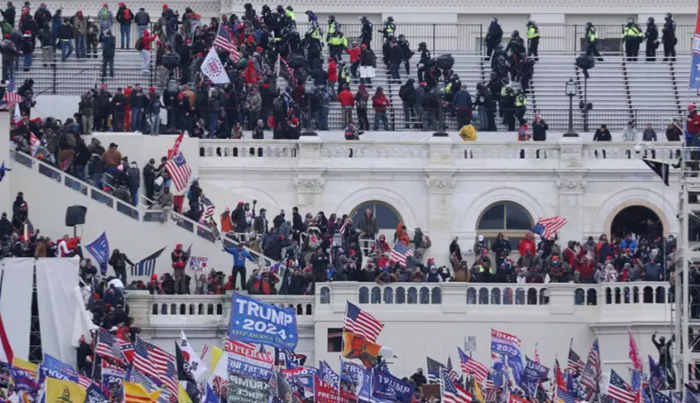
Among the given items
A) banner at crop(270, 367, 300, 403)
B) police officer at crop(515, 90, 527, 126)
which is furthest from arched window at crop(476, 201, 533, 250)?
banner at crop(270, 367, 300, 403)

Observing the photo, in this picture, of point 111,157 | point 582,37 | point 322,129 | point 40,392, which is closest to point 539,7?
point 582,37

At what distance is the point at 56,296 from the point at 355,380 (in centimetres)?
1389

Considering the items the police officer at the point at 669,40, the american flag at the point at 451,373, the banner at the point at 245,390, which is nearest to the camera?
the banner at the point at 245,390

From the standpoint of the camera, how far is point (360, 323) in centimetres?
9306

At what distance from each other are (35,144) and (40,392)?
71.0ft

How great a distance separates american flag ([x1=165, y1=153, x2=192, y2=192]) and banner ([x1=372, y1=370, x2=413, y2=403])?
21925 millimetres

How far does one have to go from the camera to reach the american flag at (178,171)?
107m

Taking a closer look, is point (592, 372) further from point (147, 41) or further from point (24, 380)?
point (147, 41)

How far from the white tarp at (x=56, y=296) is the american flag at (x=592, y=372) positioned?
14290 mm

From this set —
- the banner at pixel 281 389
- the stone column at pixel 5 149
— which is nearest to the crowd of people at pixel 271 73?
the stone column at pixel 5 149

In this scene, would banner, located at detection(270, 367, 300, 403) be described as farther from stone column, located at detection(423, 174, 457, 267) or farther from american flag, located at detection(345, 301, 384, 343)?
stone column, located at detection(423, 174, 457, 267)

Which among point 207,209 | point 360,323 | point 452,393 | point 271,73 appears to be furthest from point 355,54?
point 452,393

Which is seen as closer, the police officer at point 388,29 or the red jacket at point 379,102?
the red jacket at point 379,102

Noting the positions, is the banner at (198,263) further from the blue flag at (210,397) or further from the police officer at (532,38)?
the blue flag at (210,397)
